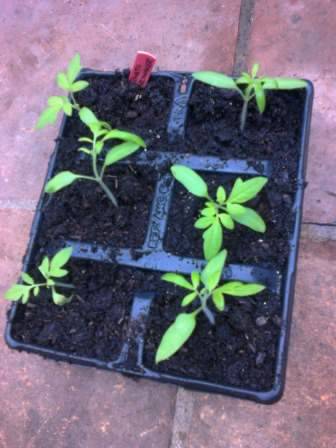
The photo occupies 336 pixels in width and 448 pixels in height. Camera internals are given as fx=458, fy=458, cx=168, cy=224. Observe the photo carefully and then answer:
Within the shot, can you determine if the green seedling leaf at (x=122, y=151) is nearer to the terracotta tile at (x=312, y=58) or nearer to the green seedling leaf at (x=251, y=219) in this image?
the green seedling leaf at (x=251, y=219)

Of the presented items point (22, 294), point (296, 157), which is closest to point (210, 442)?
point (22, 294)

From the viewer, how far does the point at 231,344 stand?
84 cm

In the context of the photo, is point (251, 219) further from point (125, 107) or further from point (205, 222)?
point (125, 107)

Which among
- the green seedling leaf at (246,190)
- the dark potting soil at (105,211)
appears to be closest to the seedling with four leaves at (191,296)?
the green seedling leaf at (246,190)

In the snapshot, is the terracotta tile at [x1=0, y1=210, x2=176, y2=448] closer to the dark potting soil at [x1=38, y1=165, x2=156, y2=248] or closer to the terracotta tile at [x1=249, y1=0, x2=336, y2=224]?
the dark potting soil at [x1=38, y1=165, x2=156, y2=248]

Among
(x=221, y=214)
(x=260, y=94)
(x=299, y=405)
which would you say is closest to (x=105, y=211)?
(x=221, y=214)

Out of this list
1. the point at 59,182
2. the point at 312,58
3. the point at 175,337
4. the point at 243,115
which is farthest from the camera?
the point at 312,58

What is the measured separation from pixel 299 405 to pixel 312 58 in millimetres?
806

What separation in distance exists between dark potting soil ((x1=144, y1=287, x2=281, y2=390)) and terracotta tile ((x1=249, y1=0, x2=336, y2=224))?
29 cm

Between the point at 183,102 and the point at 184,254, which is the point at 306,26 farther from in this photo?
the point at 184,254

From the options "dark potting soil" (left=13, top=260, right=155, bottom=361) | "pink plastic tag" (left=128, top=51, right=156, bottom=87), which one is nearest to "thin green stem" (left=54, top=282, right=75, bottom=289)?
"dark potting soil" (left=13, top=260, right=155, bottom=361)

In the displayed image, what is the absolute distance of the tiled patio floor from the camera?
0.92m

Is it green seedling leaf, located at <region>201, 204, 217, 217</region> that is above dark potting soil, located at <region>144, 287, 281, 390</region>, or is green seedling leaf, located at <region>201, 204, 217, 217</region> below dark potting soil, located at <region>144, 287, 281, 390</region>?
above

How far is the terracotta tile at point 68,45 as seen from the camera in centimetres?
120
